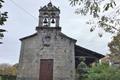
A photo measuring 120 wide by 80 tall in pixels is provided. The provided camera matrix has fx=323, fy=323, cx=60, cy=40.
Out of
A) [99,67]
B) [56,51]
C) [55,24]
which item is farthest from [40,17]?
[99,67]

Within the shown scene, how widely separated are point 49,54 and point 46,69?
151 cm

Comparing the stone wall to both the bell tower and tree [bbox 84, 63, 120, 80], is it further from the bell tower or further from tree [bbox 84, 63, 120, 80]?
tree [bbox 84, 63, 120, 80]

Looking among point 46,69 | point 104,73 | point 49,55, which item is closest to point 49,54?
point 49,55

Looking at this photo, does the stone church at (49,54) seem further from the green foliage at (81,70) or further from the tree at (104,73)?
the tree at (104,73)

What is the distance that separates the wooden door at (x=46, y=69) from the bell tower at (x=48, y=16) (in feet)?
11.7

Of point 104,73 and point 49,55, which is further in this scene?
point 49,55

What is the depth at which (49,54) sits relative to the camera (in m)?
31.6

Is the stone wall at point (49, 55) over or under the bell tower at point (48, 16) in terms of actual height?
under

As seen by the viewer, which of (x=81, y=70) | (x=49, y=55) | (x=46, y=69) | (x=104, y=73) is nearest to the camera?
(x=104, y=73)

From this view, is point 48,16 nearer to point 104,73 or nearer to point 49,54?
point 49,54

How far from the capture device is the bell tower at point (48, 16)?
3120cm

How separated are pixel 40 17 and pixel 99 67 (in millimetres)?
11893

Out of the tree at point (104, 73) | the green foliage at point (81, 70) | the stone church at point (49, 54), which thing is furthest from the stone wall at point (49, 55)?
the tree at point (104, 73)

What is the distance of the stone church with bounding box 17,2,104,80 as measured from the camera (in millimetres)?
31250
